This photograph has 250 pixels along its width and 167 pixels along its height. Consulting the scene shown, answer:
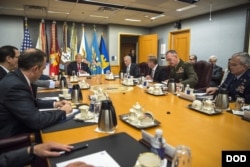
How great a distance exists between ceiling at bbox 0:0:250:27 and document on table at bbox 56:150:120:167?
375cm

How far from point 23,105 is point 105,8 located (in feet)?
12.8

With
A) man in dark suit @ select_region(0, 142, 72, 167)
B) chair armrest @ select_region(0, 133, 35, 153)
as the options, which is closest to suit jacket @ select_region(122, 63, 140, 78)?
chair armrest @ select_region(0, 133, 35, 153)

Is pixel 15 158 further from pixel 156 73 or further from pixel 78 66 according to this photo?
pixel 78 66

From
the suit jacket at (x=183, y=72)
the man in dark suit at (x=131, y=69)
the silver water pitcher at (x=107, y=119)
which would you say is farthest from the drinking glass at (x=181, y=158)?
the man in dark suit at (x=131, y=69)

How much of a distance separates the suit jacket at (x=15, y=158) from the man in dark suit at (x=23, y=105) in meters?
0.26

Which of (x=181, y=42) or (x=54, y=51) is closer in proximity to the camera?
(x=54, y=51)

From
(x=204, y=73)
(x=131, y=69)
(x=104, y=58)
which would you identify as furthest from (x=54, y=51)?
(x=204, y=73)

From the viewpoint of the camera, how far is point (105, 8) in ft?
15.0

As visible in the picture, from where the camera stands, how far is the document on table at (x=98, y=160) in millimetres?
804

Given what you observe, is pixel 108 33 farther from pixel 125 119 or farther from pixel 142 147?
pixel 142 147

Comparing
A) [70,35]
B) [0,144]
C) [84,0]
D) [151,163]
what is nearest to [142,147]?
[151,163]

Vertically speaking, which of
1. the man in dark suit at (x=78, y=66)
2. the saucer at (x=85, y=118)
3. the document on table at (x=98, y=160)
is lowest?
the document on table at (x=98, y=160)

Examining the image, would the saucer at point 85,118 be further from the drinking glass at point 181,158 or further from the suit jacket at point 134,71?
the suit jacket at point 134,71

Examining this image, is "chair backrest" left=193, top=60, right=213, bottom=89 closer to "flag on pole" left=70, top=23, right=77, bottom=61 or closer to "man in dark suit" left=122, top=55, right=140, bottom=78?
"man in dark suit" left=122, top=55, right=140, bottom=78
